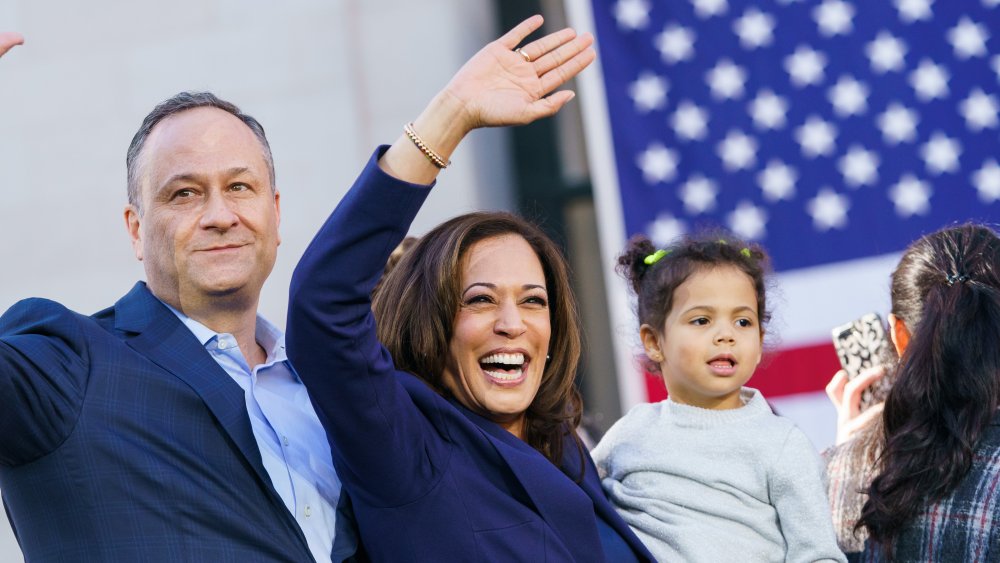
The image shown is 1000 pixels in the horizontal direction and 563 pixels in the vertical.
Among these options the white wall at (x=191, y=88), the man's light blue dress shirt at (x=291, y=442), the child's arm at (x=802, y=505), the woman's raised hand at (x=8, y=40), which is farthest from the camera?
the white wall at (x=191, y=88)

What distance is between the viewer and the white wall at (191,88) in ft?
20.4

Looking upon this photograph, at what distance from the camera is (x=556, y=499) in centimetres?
240

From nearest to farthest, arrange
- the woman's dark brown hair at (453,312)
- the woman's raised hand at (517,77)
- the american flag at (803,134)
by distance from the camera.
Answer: the woman's raised hand at (517,77)
the woman's dark brown hair at (453,312)
the american flag at (803,134)

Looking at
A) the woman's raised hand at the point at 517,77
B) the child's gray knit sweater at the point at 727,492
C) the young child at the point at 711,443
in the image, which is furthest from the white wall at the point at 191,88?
the woman's raised hand at the point at 517,77

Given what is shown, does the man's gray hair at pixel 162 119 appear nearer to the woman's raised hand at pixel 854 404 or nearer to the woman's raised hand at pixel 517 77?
the woman's raised hand at pixel 517 77

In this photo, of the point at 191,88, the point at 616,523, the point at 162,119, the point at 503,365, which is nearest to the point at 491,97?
the point at 503,365

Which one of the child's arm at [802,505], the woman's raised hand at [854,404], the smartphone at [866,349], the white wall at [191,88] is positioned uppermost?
the white wall at [191,88]

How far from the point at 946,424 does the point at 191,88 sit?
15.1ft

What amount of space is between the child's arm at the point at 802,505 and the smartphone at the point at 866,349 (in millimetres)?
606

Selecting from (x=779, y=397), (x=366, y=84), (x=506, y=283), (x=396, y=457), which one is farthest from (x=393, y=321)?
(x=366, y=84)

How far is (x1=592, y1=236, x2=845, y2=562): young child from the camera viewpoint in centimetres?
280

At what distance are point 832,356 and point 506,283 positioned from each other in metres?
3.34

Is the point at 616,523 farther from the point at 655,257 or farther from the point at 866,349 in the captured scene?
the point at 866,349

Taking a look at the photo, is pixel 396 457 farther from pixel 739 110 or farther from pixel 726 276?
pixel 739 110
